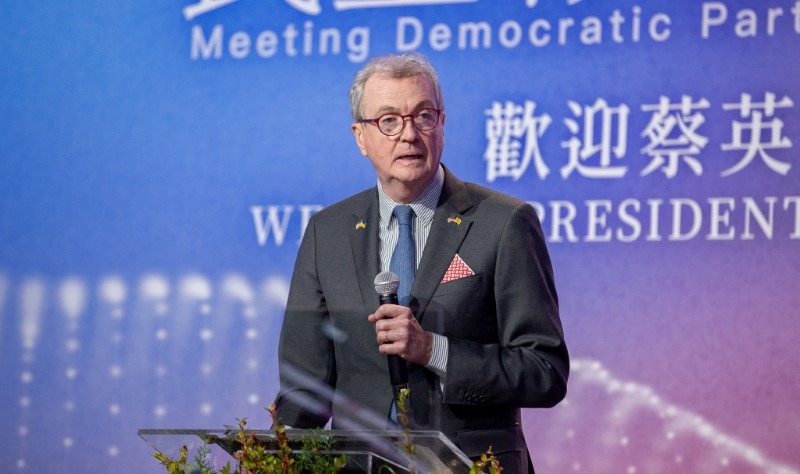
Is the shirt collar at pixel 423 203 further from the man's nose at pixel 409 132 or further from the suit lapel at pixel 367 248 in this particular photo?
the man's nose at pixel 409 132

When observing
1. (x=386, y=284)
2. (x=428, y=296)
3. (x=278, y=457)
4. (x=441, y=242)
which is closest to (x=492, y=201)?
(x=441, y=242)

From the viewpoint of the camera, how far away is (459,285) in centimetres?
212

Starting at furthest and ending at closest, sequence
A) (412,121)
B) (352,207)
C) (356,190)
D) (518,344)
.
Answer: (356,190) < (352,207) < (412,121) < (518,344)

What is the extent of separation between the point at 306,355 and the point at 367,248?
269 mm

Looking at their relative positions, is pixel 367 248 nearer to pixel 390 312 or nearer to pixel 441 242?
pixel 441 242

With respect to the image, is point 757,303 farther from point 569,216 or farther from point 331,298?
point 331,298

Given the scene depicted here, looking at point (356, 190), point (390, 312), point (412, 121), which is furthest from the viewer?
point (356, 190)

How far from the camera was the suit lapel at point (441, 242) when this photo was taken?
7.01ft

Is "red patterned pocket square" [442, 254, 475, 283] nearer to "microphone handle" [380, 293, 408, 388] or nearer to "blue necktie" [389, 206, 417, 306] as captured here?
"blue necktie" [389, 206, 417, 306]

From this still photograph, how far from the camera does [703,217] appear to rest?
3408mm

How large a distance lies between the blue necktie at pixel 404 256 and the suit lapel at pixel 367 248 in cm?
5

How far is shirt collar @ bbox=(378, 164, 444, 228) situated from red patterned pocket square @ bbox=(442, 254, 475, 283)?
0.46ft

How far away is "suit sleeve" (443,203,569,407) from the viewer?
2.00 meters

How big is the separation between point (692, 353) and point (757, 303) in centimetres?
26
